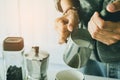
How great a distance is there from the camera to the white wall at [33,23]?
1.04 m

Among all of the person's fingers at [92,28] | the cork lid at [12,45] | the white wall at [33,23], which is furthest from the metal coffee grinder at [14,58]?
the person's fingers at [92,28]

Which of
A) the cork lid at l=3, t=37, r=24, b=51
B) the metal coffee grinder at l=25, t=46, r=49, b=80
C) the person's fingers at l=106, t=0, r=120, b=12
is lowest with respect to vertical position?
the metal coffee grinder at l=25, t=46, r=49, b=80

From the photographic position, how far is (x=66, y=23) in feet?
3.19

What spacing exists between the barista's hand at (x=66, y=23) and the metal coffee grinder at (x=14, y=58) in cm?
14

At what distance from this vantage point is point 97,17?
916 mm

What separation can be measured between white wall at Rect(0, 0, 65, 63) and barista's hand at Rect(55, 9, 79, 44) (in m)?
0.03

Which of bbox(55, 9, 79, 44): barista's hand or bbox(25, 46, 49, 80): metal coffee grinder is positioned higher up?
bbox(55, 9, 79, 44): barista's hand

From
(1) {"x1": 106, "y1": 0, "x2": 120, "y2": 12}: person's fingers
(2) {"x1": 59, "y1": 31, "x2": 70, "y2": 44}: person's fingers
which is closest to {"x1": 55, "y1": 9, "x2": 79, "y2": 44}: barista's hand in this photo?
(2) {"x1": 59, "y1": 31, "x2": 70, "y2": 44}: person's fingers

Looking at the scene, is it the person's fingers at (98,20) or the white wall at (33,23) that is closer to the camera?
the person's fingers at (98,20)

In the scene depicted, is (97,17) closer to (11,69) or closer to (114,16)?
(114,16)

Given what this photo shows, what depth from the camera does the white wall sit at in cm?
104

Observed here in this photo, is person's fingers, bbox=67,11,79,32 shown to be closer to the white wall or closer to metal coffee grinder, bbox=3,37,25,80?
the white wall

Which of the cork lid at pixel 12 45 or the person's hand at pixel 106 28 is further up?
the person's hand at pixel 106 28

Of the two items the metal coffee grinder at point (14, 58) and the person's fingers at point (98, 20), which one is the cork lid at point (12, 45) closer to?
the metal coffee grinder at point (14, 58)
